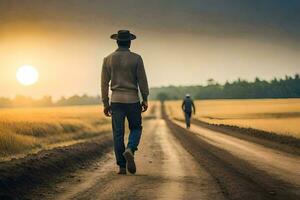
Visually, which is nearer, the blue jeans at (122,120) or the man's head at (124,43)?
the blue jeans at (122,120)

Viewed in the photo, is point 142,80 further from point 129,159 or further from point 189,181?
point 189,181

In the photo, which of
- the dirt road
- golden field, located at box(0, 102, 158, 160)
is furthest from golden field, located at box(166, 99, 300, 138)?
the dirt road

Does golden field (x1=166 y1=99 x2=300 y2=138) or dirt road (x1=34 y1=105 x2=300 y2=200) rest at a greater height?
dirt road (x1=34 y1=105 x2=300 y2=200)

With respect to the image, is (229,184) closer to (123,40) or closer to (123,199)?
(123,199)

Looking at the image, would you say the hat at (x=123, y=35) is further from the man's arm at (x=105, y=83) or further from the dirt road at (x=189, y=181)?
the dirt road at (x=189, y=181)

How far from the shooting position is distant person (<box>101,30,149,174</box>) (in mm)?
9992

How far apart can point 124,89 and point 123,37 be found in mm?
978

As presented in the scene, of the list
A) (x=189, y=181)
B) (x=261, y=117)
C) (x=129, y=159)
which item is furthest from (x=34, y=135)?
(x=261, y=117)

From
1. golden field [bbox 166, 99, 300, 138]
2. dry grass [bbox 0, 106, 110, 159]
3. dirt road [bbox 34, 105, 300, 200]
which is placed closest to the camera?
dirt road [bbox 34, 105, 300, 200]

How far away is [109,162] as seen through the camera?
1248 cm

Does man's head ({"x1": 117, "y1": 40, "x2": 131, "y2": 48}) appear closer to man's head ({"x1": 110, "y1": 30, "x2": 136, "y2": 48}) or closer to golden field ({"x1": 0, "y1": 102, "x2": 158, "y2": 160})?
man's head ({"x1": 110, "y1": 30, "x2": 136, "y2": 48})

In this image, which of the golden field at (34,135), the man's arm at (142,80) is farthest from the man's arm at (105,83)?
the golden field at (34,135)

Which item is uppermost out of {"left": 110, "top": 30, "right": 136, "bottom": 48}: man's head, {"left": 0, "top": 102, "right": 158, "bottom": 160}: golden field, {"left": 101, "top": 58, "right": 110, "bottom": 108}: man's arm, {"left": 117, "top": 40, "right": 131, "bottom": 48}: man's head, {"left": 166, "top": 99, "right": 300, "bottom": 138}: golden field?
{"left": 110, "top": 30, "right": 136, "bottom": 48}: man's head

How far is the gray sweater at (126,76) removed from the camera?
9992mm
